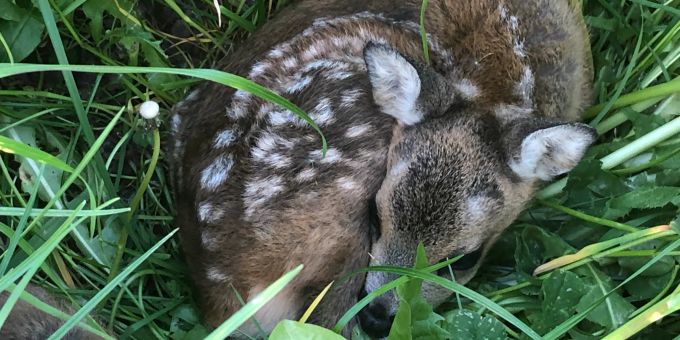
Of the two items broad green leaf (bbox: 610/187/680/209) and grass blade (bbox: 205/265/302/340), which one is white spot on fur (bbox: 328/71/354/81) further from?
grass blade (bbox: 205/265/302/340)

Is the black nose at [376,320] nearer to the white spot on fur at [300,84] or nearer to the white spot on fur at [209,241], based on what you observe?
the white spot on fur at [209,241]

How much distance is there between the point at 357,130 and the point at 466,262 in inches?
23.7

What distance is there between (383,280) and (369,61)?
27.9 inches

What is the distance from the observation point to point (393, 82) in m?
2.75

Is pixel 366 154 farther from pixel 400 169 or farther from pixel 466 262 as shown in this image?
pixel 466 262

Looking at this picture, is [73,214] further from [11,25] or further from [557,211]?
[557,211]

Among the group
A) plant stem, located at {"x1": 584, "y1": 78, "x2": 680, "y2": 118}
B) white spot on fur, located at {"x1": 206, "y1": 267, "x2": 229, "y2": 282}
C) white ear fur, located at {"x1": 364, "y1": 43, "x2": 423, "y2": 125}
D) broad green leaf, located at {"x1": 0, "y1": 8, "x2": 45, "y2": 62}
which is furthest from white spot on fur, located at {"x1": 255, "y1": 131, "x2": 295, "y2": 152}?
plant stem, located at {"x1": 584, "y1": 78, "x2": 680, "y2": 118}

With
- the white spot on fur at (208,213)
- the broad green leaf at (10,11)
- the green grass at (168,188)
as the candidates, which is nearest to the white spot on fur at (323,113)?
the white spot on fur at (208,213)

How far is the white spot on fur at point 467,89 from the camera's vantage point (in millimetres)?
2973

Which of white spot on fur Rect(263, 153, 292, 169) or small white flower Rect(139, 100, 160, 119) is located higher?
small white flower Rect(139, 100, 160, 119)

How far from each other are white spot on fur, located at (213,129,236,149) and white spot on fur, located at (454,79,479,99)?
31.4 inches

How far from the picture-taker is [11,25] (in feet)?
10.1

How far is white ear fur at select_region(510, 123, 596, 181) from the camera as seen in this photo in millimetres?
2643

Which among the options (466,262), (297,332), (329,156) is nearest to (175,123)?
(329,156)
